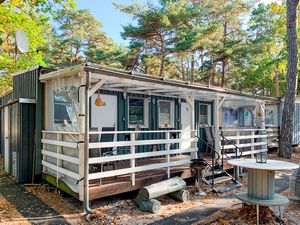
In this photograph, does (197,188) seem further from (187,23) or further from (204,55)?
(204,55)

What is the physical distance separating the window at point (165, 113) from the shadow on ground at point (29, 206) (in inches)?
175

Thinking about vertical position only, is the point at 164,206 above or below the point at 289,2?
below

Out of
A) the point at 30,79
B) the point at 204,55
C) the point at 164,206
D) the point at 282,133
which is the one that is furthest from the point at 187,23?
the point at 164,206

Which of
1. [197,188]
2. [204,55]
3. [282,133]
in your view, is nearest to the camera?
[197,188]

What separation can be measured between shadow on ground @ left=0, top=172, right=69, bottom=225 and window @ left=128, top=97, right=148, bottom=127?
337 cm

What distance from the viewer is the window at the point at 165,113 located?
865 cm

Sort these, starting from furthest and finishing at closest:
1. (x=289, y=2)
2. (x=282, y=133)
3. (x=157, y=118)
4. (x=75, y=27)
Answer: (x=75, y=27) < (x=282, y=133) < (x=289, y=2) < (x=157, y=118)

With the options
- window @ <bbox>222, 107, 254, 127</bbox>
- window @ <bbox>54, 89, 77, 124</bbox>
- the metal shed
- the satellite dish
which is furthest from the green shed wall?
the satellite dish

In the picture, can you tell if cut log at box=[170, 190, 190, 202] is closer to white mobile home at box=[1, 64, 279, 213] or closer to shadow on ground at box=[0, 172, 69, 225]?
white mobile home at box=[1, 64, 279, 213]

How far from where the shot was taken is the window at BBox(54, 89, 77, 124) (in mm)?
5506

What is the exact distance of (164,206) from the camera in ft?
17.0

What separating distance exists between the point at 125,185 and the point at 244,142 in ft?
18.2

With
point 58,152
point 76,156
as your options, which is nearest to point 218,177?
point 76,156

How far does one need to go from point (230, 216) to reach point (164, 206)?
50.2 inches
